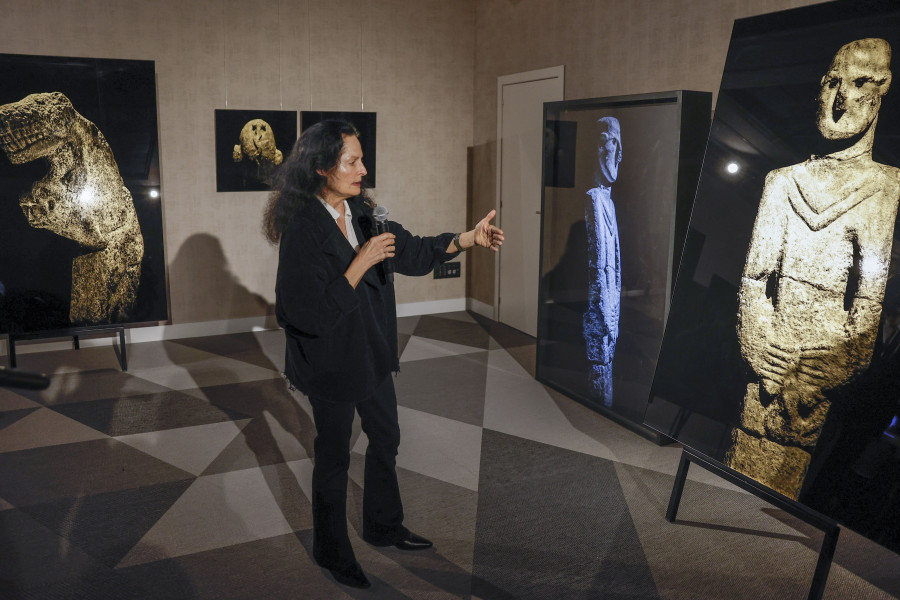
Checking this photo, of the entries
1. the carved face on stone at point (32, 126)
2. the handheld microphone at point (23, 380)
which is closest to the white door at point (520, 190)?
the carved face on stone at point (32, 126)

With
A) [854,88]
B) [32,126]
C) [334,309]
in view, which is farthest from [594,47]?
[32,126]

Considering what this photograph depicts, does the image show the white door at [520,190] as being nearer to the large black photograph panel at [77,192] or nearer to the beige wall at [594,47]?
the beige wall at [594,47]

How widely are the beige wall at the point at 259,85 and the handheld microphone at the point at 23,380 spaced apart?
4.89m

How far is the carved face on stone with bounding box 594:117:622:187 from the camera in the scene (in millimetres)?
3988

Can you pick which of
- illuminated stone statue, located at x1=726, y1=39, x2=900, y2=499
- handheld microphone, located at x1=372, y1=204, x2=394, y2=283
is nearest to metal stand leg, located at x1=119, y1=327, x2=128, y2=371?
handheld microphone, located at x1=372, y1=204, x2=394, y2=283

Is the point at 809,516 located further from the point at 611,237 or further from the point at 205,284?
the point at 205,284

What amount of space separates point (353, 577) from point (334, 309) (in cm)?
97

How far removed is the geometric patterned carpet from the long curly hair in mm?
1303

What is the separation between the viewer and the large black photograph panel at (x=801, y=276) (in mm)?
2215

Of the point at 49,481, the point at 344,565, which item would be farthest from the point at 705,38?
the point at 49,481

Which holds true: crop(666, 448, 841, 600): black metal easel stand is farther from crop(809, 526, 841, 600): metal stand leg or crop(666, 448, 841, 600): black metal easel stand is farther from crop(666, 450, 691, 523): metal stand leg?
crop(666, 450, 691, 523): metal stand leg

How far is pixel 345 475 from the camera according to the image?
2.52 meters

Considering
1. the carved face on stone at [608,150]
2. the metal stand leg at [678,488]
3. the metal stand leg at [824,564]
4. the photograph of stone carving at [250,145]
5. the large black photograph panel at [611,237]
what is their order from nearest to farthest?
the metal stand leg at [824,564]
the metal stand leg at [678,488]
the large black photograph panel at [611,237]
the carved face on stone at [608,150]
the photograph of stone carving at [250,145]

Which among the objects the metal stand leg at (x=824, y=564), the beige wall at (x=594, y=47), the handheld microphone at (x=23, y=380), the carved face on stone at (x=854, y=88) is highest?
the beige wall at (x=594, y=47)
